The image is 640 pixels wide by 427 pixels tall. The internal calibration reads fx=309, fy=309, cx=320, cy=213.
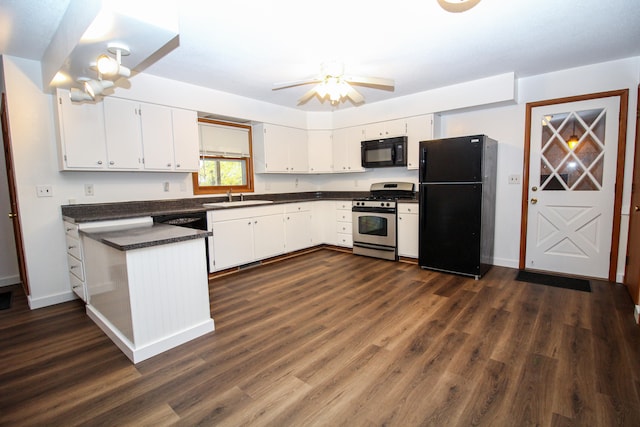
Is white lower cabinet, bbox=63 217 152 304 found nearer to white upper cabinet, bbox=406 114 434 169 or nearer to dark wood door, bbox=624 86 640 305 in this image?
white upper cabinet, bbox=406 114 434 169

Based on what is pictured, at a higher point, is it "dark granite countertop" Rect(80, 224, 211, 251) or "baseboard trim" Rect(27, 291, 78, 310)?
"dark granite countertop" Rect(80, 224, 211, 251)

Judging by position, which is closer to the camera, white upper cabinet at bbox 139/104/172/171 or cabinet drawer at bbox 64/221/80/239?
cabinet drawer at bbox 64/221/80/239

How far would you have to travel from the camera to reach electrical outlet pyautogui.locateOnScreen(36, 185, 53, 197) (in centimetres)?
304

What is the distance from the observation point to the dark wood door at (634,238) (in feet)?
9.34

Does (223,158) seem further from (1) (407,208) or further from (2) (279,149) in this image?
(1) (407,208)

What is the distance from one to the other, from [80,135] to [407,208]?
3.90 m

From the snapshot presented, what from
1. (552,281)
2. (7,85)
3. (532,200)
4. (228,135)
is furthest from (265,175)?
(552,281)

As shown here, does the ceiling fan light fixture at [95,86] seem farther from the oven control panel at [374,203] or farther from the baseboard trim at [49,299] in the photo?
the oven control panel at [374,203]

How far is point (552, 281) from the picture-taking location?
3.50 meters

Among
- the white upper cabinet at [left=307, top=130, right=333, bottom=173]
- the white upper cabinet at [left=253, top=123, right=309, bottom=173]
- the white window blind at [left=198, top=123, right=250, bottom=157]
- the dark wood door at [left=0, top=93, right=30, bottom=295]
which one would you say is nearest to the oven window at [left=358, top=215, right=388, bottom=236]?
the white upper cabinet at [left=307, top=130, right=333, bottom=173]

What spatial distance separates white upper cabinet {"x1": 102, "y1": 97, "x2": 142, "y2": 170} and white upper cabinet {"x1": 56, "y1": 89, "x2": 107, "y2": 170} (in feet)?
0.18

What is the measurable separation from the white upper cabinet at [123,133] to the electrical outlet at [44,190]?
0.57m

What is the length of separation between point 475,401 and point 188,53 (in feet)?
11.5

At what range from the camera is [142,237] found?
221 centimetres
